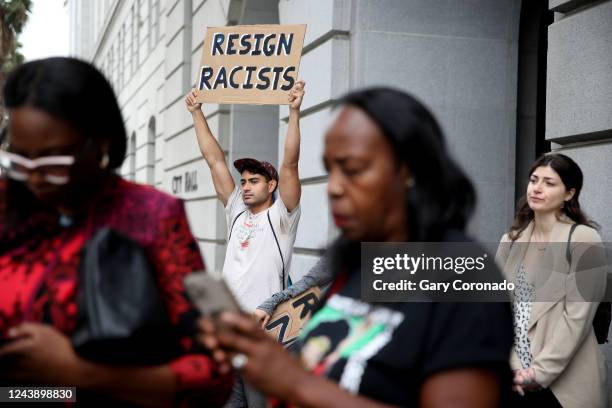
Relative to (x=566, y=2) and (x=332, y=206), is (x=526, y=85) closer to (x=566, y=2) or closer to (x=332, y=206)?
(x=566, y=2)

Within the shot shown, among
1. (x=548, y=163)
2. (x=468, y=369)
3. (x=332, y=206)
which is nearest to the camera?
(x=468, y=369)

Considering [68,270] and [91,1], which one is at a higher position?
[91,1]

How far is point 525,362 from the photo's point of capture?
3770 mm

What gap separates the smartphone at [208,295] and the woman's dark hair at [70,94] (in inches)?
23.4

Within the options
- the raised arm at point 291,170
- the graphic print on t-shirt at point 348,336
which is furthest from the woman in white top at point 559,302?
the graphic print on t-shirt at point 348,336

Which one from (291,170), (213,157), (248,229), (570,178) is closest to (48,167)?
(570,178)

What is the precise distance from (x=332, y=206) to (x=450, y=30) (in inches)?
218

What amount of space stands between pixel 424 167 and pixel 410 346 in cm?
38

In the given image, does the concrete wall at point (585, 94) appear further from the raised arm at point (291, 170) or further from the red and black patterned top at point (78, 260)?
the red and black patterned top at point (78, 260)

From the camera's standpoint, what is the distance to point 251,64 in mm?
5664

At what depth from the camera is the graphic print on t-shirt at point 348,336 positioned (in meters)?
1.56

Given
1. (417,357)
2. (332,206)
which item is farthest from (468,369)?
(332,206)

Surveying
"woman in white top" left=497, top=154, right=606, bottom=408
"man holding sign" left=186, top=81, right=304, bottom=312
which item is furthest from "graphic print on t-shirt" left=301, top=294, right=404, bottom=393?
"man holding sign" left=186, top=81, right=304, bottom=312

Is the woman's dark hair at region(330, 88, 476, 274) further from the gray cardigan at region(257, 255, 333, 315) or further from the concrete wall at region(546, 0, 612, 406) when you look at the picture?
the concrete wall at region(546, 0, 612, 406)
